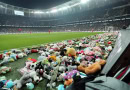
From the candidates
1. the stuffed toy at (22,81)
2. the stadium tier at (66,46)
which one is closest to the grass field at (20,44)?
the stadium tier at (66,46)

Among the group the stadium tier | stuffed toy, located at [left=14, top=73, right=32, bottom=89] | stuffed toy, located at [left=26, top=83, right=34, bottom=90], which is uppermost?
the stadium tier

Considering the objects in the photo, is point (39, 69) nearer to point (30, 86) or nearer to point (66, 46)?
point (30, 86)

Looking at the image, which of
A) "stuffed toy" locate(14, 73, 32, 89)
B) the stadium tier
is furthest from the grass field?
"stuffed toy" locate(14, 73, 32, 89)

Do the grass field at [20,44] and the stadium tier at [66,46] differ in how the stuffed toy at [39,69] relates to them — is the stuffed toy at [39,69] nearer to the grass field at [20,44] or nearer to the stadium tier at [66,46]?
the stadium tier at [66,46]

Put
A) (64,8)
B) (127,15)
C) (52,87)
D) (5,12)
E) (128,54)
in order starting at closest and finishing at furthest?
(128,54), (52,87), (127,15), (5,12), (64,8)

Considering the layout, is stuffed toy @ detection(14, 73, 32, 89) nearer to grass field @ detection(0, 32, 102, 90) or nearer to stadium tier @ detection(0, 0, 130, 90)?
stadium tier @ detection(0, 0, 130, 90)

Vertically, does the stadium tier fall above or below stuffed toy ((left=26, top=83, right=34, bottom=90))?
above

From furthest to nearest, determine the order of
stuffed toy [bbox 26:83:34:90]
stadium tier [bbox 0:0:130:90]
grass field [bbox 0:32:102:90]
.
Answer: grass field [bbox 0:32:102:90]
stuffed toy [bbox 26:83:34:90]
stadium tier [bbox 0:0:130:90]

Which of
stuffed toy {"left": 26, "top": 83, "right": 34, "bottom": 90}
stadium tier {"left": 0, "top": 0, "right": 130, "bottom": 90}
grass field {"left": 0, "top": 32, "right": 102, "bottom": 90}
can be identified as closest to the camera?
stadium tier {"left": 0, "top": 0, "right": 130, "bottom": 90}

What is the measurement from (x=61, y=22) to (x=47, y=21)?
11340 mm

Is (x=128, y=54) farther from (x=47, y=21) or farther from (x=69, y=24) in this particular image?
(x=47, y=21)

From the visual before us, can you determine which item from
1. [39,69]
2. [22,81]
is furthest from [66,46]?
[22,81]

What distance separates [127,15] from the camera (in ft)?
77.2

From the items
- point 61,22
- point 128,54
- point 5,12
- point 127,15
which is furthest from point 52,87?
point 5,12
